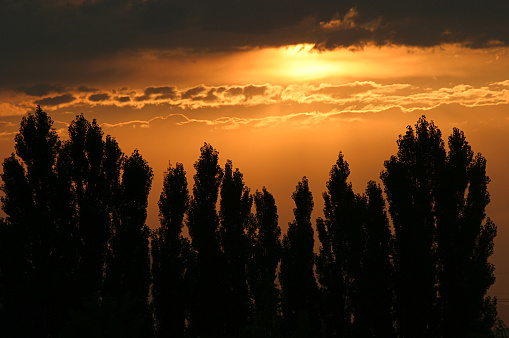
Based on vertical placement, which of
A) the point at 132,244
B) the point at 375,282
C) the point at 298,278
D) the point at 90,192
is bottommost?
the point at 375,282

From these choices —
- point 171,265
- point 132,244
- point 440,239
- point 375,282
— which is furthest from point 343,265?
point 132,244

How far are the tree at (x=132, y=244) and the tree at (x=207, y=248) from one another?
347cm

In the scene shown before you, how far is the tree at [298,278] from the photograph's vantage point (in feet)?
136

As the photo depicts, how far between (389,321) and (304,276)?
9205mm

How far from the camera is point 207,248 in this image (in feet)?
131

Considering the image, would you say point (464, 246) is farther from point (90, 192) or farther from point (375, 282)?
point (90, 192)

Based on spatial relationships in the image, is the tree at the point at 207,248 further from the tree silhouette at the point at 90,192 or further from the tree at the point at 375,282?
the tree at the point at 375,282

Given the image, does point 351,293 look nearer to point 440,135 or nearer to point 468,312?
point 468,312

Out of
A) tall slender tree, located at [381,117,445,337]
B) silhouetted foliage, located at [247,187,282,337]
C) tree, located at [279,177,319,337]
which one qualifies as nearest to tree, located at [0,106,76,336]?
silhouetted foliage, located at [247,187,282,337]

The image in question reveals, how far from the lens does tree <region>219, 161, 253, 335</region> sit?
3866 cm

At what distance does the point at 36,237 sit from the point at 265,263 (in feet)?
53.8

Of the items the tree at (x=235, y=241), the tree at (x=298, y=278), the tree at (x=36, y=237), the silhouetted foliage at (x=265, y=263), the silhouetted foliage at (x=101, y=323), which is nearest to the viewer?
the silhouetted foliage at (x=101, y=323)

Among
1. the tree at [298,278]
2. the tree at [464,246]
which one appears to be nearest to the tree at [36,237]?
the tree at [298,278]

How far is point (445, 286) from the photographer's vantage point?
34.2 metres
